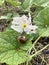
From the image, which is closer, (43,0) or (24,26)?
(24,26)

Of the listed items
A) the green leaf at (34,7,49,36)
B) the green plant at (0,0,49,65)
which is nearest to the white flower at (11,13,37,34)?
the green plant at (0,0,49,65)

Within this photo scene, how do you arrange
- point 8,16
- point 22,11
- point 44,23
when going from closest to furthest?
point 44,23 < point 8,16 < point 22,11

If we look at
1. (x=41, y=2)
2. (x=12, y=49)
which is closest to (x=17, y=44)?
(x=12, y=49)

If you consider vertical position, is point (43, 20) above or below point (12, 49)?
above

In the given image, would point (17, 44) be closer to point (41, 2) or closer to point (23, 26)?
point (23, 26)

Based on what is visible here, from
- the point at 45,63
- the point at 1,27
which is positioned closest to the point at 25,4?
the point at 1,27

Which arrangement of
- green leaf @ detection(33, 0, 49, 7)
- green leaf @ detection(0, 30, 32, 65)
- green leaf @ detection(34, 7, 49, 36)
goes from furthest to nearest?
green leaf @ detection(33, 0, 49, 7), green leaf @ detection(34, 7, 49, 36), green leaf @ detection(0, 30, 32, 65)

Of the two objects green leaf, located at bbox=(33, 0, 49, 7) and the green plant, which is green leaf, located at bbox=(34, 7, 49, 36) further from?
green leaf, located at bbox=(33, 0, 49, 7)

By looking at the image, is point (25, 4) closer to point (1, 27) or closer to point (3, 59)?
point (1, 27)
